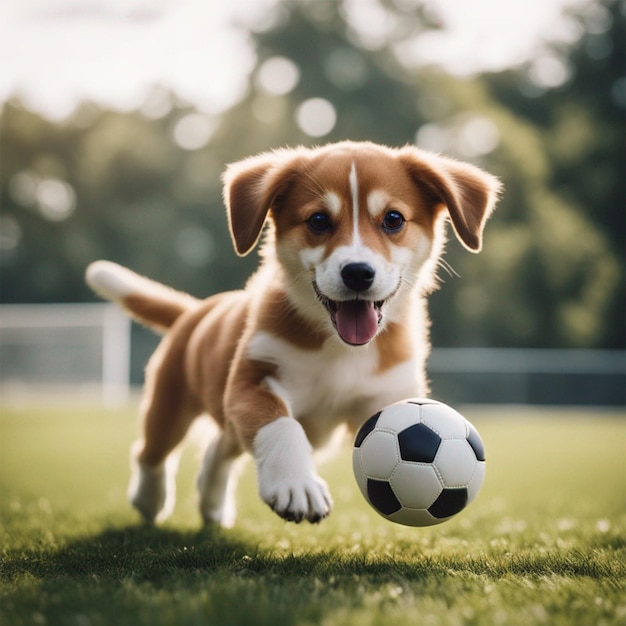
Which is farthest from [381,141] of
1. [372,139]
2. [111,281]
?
[111,281]

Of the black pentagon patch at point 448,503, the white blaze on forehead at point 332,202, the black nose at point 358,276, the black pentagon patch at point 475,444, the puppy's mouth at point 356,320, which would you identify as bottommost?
the black pentagon patch at point 448,503

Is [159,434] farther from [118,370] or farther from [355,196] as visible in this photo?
[118,370]

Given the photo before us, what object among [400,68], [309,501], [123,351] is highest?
[400,68]

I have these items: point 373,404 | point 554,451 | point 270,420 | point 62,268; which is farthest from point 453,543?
point 62,268

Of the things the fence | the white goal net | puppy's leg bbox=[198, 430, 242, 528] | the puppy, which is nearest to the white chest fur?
the puppy

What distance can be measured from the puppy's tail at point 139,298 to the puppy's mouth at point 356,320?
2122 mm

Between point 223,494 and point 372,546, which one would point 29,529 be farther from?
point 372,546

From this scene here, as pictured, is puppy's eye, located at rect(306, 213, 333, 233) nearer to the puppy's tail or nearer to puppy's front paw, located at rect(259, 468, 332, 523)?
puppy's front paw, located at rect(259, 468, 332, 523)

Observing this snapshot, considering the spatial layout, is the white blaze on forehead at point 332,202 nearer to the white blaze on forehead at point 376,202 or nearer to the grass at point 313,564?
the white blaze on forehead at point 376,202

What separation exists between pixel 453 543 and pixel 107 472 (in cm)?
591

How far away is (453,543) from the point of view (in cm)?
432

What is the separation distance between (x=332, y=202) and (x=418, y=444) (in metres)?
1.18

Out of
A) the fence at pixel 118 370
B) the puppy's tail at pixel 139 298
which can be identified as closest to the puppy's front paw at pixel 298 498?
the puppy's tail at pixel 139 298

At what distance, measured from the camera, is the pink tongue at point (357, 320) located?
3.98 m
